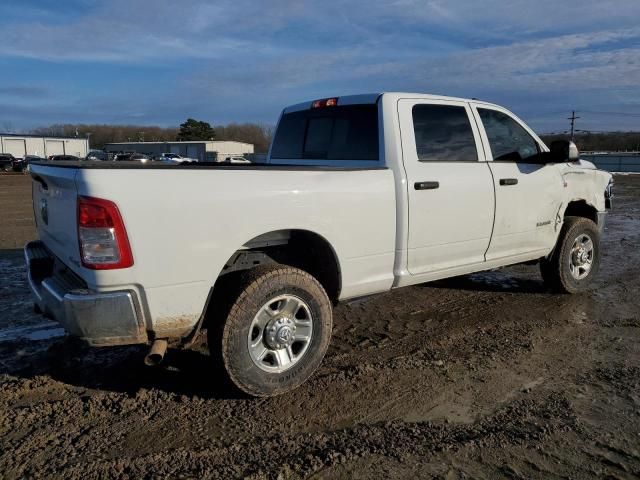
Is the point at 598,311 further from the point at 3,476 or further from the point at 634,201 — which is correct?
the point at 634,201

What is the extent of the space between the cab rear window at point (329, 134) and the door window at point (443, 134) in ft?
1.28

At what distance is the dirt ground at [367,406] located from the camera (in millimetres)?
2879

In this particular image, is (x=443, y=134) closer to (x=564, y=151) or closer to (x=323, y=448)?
(x=564, y=151)

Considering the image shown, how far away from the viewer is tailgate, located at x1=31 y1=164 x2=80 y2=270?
3.17 m

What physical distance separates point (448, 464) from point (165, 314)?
5.84 ft

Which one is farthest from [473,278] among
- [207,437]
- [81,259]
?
[81,259]

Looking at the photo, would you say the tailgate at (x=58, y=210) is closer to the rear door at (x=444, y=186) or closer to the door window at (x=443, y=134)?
the rear door at (x=444, y=186)

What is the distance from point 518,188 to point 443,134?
3.30ft

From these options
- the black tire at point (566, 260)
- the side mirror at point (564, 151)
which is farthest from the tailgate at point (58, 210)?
the black tire at point (566, 260)

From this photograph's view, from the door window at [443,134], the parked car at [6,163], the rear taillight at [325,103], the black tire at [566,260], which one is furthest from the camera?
the parked car at [6,163]

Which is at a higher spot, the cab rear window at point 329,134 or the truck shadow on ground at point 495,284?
the cab rear window at point 329,134

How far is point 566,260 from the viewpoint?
5.93m

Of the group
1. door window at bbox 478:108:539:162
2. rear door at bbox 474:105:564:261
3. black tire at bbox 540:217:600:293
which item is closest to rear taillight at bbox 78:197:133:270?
rear door at bbox 474:105:564:261

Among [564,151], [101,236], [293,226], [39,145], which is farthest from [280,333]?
[39,145]
